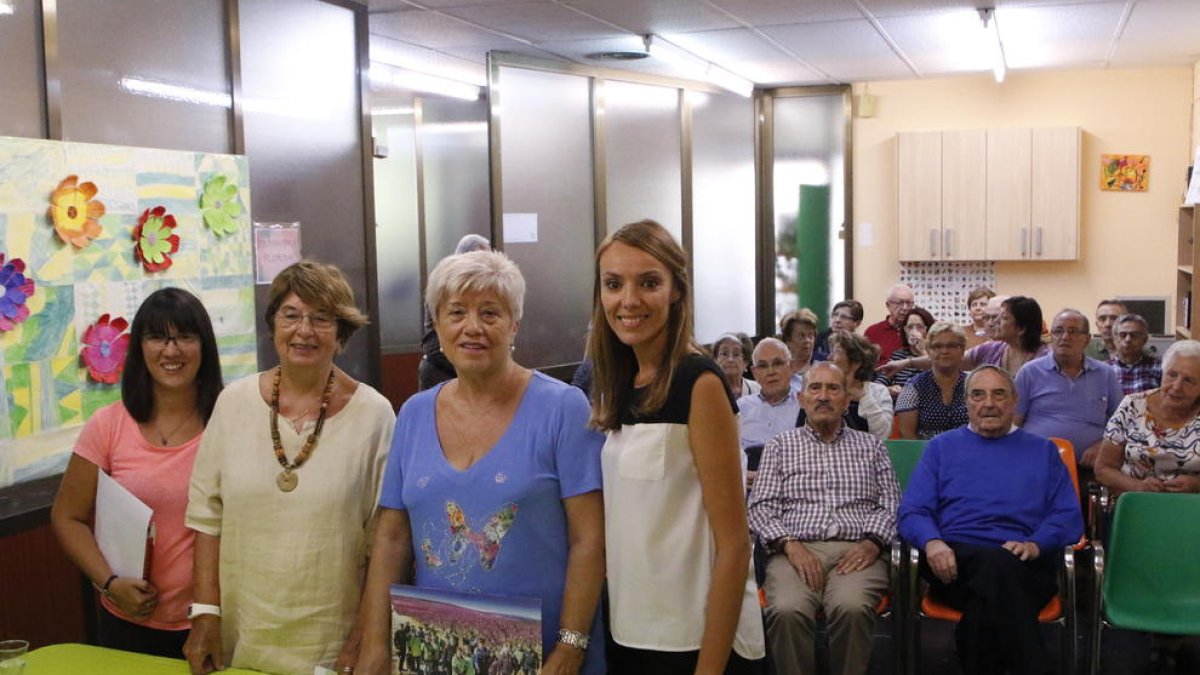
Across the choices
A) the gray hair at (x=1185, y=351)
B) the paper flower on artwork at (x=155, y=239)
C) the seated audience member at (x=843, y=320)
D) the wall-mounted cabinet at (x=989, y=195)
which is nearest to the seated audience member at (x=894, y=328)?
the seated audience member at (x=843, y=320)

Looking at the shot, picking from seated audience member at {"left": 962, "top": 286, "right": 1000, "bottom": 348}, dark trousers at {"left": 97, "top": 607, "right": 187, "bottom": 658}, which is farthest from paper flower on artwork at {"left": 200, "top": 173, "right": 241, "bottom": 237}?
seated audience member at {"left": 962, "top": 286, "right": 1000, "bottom": 348}

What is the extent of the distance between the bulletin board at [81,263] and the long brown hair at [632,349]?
2.29m

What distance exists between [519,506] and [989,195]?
7.60m

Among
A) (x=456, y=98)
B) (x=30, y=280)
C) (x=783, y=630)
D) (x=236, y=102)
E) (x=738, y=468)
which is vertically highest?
(x=456, y=98)

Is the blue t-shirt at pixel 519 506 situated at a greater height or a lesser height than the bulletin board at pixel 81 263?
lesser

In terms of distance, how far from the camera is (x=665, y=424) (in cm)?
202

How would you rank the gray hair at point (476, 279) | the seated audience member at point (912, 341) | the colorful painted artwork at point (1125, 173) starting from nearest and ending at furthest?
the gray hair at point (476, 279) < the seated audience member at point (912, 341) < the colorful painted artwork at point (1125, 173)

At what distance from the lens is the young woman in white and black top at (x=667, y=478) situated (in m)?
2.02

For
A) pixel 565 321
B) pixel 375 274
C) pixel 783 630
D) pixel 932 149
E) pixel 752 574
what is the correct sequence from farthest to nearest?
pixel 932 149 → pixel 565 321 → pixel 375 274 → pixel 783 630 → pixel 752 574

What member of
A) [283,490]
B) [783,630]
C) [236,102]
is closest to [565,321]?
[236,102]

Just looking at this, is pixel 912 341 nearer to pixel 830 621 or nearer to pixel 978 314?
pixel 978 314

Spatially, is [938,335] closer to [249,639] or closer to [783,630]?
[783,630]

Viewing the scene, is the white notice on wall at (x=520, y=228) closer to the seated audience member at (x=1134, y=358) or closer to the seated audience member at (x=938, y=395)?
the seated audience member at (x=938, y=395)

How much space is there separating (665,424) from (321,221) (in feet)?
12.5
